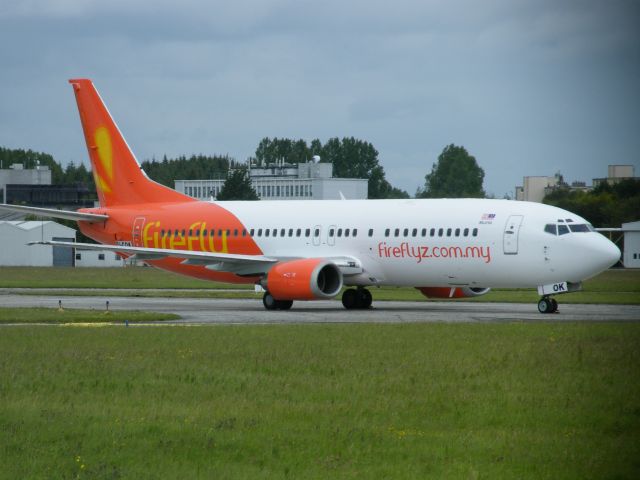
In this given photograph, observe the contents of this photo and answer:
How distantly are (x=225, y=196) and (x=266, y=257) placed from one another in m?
87.9

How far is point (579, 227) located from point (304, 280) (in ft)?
28.4

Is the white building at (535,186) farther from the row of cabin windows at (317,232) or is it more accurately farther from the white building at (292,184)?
the row of cabin windows at (317,232)

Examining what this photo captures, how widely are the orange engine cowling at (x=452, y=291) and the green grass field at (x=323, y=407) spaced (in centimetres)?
1545

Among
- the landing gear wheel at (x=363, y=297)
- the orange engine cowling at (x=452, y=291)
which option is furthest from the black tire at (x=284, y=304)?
the orange engine cowling at (x=452, y=291)

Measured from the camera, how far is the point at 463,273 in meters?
37.6

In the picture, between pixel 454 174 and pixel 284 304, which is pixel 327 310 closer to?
pixel 284 304

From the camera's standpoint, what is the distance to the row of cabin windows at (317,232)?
37828 millimetres

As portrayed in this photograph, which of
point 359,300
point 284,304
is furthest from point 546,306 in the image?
point 284,304

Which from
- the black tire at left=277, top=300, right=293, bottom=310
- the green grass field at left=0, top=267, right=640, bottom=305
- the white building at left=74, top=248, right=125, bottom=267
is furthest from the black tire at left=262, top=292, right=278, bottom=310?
the white building at left=74, top=248, right=125, bottom=267

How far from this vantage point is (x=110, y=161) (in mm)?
48250

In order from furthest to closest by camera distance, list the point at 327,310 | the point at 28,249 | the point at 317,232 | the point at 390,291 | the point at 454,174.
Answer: the point at 454,174, the point at 28,249, the point at 390,291, the point at 317,232, the point at 327,310

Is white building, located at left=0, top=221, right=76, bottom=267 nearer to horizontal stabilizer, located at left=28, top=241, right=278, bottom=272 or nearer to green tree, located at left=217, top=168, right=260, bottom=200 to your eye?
green tree, located at left=217, top=168, right=260, bottom=200

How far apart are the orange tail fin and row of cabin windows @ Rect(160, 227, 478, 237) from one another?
2766 mm

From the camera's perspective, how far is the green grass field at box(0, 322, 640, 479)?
12.9 m
